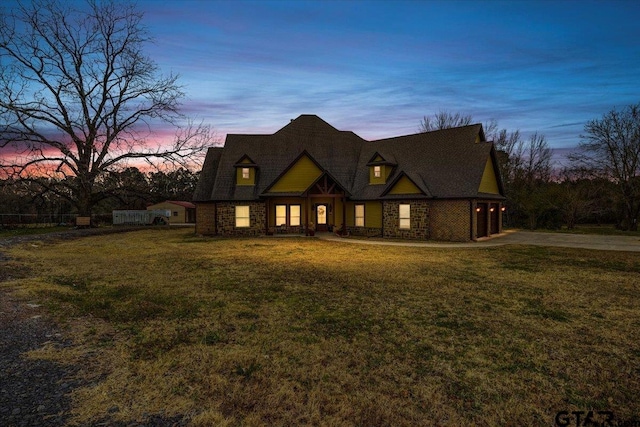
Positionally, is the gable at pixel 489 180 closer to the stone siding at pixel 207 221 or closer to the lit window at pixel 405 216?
the lit window at pixel 405 216

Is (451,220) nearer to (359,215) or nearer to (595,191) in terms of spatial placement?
(359,215)

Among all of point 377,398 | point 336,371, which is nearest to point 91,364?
point 336,371

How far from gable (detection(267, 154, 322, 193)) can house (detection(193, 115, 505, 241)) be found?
79 mm

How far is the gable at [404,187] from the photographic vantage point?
2233 centimetres

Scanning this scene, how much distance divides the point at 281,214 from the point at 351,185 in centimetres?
611

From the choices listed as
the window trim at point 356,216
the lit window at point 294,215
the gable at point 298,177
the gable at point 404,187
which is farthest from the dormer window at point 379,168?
the lit window at point 294,215

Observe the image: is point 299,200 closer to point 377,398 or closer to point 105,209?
point 377,398

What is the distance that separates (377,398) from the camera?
3.87m

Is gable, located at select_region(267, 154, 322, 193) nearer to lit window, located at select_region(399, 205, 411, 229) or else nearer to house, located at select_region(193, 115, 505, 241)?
house, located at select_region(193, 115, 505, 241)

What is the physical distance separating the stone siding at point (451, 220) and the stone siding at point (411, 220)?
20.6 inches

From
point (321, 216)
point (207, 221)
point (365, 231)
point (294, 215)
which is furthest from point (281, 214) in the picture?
point (365, 231)

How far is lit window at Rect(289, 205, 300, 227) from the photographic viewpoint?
87.7ft

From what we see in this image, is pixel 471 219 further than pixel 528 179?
No

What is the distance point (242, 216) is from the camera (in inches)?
1036
